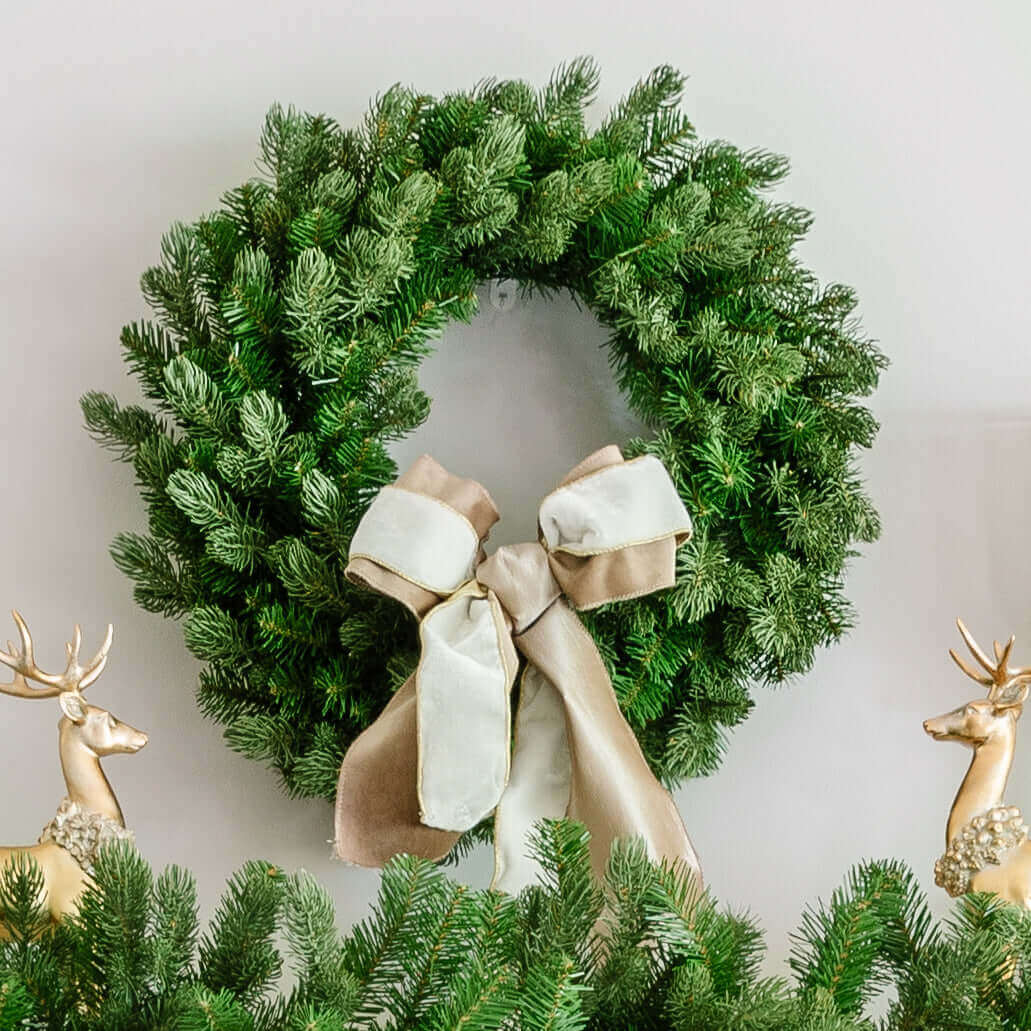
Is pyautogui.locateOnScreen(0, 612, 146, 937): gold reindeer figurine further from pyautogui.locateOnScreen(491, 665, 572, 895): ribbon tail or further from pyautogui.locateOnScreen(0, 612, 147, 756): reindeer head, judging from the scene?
pyautogui.locateOnScreen(491, 665, 572, 895): ribbon tail

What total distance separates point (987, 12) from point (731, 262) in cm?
42

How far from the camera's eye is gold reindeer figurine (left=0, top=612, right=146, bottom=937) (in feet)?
3.32

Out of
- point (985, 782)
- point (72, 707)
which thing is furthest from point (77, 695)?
point (985, 782)

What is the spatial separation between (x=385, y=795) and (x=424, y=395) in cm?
35

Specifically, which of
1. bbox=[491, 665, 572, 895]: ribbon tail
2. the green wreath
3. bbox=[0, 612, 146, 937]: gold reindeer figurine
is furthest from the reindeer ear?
bbox=[491, 665, 572, 895]: ribbon tail

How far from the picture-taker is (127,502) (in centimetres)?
123

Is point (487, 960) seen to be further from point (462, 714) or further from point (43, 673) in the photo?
point (43, 673)

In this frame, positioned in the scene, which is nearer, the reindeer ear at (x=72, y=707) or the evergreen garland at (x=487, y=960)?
the evergreen garland at (x=487, y=960)

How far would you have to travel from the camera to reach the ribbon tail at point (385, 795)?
1.03 meters

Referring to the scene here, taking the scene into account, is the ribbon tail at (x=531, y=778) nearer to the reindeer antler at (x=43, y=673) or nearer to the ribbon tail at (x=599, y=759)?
the ribbon tail at (x=599, y=759)

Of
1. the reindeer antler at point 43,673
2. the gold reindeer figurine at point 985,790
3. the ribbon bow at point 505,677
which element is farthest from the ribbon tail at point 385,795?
the gold reindeer figurine at point 985,790

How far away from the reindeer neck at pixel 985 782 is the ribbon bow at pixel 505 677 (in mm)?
220

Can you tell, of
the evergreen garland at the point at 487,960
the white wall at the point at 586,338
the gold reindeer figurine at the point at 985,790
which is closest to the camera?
the evergreen garland at the point at 487,960

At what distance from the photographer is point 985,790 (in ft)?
3.34
